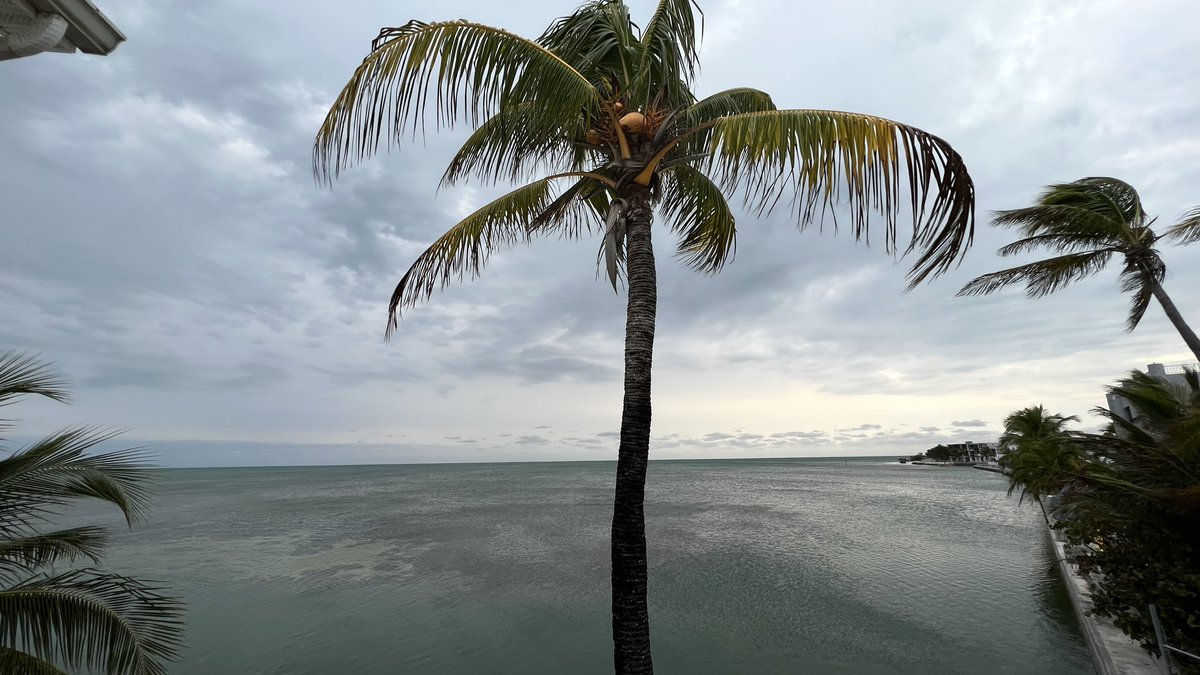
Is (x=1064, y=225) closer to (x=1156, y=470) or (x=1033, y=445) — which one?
(x=1033, y=445)

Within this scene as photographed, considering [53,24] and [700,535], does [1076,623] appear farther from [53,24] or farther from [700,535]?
[53,24]

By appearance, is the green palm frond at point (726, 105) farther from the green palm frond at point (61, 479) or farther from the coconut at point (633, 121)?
the green palm frond at point (61, 479)

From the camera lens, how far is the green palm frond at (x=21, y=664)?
3.60 m

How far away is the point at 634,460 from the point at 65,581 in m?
4.84

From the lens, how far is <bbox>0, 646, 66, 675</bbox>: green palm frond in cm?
360

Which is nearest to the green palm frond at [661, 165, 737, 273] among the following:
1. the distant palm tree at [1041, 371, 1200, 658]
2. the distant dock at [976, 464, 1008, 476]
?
the distant palm tree at [1041, 371, 1200, 658]

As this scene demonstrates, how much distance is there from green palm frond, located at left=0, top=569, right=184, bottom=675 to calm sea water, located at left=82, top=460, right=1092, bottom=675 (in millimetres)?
6533

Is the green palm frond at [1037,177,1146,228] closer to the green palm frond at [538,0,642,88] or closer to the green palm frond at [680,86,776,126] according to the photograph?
the green palm frond at [680,86,776,126]

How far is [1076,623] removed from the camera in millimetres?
10695

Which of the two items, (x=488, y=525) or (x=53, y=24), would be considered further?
(x=488, y=525)

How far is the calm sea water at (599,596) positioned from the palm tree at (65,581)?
21.8 ft

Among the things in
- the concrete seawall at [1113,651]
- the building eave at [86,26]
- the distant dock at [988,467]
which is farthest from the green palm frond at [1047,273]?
the distant dock at [988,467]

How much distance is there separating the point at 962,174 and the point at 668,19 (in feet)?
11.5

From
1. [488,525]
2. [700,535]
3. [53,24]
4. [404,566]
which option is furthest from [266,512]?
[53,24]
